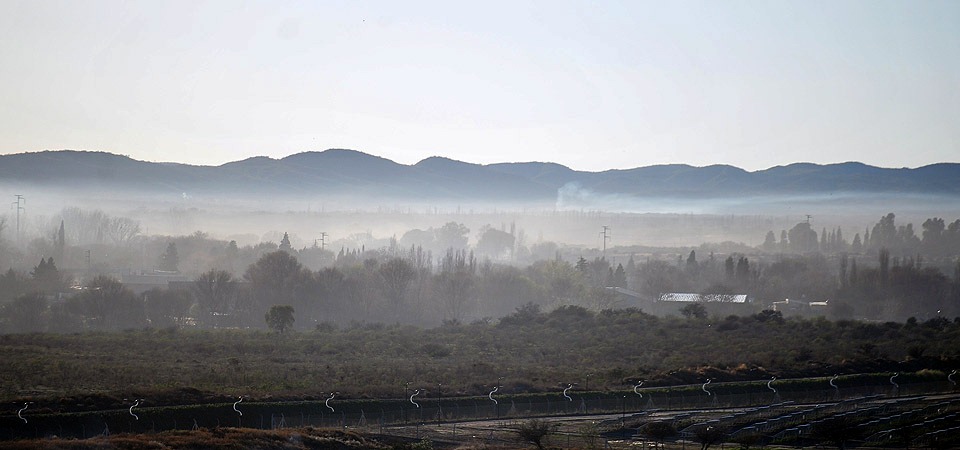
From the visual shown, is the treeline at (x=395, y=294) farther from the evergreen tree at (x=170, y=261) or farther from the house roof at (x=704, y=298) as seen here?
the evergreen tree at (x=170, y=261)

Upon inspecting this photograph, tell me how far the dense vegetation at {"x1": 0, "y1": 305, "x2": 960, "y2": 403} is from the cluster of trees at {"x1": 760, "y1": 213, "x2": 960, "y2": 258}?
8100 centimetres

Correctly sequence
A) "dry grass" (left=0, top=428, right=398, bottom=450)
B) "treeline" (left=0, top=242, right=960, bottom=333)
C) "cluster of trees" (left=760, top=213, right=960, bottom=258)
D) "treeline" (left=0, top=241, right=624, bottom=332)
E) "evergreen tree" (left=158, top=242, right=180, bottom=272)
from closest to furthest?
"dry grass" (left=0, top=428, right=398, bottom=450) → "treeline" (left=0, top=241, right=624, bottom=332) → "treeline" (left=0, top=242, right=960, bottom=333) → "evergreen tree" (left=158, top=242, right=180, bottom=272) → "cluster of trees" (left=760, top=213, right=960, bottom=258)

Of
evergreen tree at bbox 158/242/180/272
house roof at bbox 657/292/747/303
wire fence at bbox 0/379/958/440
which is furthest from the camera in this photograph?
evergreen tree at bbox 158/242/180/272

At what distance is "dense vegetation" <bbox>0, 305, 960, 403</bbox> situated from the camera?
156 ft

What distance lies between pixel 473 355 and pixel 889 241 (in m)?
108

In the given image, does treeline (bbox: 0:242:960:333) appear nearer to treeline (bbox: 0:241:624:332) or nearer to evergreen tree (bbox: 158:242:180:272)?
treeline (bbox: 0:241:624:332)

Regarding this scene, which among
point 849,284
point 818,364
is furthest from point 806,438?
point 849,284

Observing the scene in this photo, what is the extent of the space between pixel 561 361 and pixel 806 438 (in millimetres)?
26100

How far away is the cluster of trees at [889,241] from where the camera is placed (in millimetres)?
148125

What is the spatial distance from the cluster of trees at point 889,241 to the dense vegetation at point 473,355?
81.0 meters

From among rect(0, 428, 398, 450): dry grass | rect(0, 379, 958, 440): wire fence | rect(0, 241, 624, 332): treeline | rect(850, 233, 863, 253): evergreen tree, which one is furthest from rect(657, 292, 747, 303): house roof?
rect(0, 428, 398, 450): dry grass

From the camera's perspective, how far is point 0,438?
115 ft

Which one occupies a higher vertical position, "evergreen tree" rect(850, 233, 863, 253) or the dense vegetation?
"evergreen tree" rect(850, 233, 863, 253)

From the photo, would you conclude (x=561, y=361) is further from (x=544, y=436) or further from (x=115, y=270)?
(x=115, y=270)
